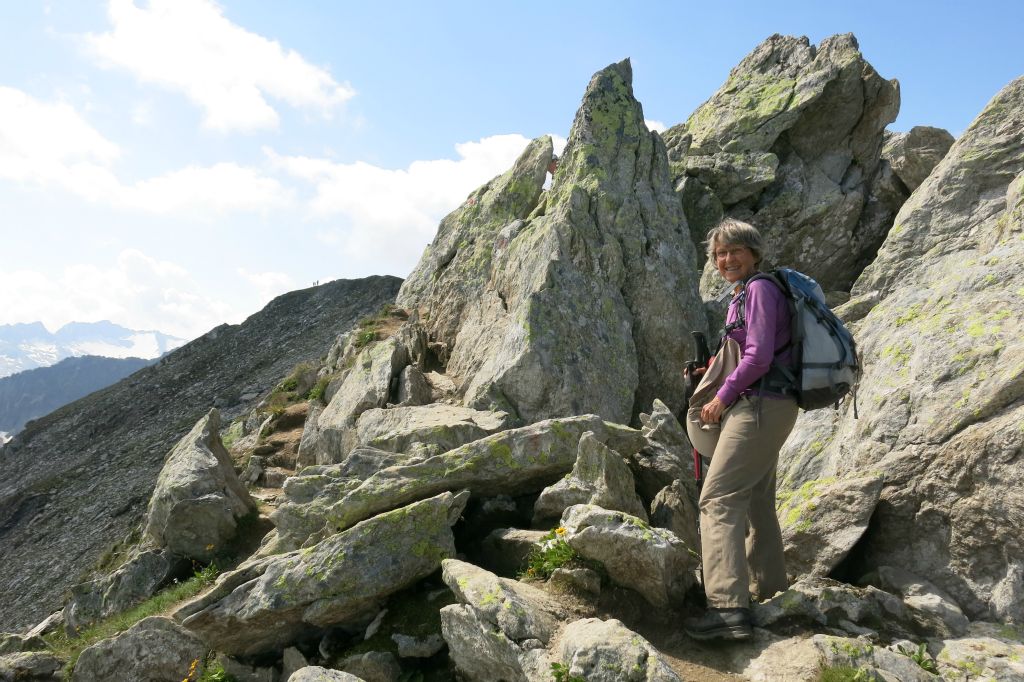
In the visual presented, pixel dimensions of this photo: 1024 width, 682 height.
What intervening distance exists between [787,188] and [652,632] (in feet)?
81.7

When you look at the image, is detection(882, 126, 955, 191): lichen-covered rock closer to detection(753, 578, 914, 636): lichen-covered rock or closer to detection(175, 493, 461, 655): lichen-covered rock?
detection(753, 578, 914, 636): lichen-covered rock

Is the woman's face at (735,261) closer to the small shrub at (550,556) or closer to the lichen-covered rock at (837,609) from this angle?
the lichen-covered rock at (837,609)

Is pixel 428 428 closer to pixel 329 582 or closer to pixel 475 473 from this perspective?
pixel 475 473

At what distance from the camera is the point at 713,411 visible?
26.3ft

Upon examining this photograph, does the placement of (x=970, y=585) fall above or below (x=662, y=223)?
below

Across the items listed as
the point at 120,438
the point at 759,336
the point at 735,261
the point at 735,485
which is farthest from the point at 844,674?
the point at 120,438

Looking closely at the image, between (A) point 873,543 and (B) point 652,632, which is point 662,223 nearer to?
(A) point 873,543

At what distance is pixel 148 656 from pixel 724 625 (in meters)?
8.46

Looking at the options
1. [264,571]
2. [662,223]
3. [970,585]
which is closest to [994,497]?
[970,585]

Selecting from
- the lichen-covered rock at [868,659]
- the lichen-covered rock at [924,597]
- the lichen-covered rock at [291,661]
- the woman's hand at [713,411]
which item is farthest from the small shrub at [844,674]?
the lichen-covered rock at [291,661]

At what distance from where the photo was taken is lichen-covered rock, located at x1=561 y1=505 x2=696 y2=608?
784cm

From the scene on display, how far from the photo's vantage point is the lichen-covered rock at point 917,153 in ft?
91.1

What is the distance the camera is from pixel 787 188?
2841 cm

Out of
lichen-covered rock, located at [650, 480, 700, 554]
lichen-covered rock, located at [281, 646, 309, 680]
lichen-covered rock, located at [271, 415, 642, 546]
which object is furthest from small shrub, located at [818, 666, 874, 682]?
lichen-covered rock, located at [281, 646, 309, 680]
